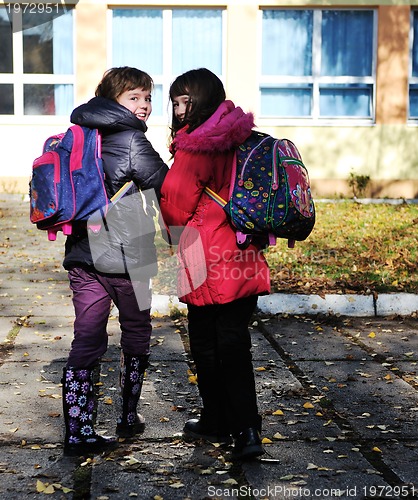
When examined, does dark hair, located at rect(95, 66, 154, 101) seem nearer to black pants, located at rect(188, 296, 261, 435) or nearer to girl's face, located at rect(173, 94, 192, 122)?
girl's face, located at rect(173, 94, 192, 122)

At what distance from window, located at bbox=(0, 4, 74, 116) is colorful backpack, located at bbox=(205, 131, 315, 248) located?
1276cm

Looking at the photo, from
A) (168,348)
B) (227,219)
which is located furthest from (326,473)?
(168,348)

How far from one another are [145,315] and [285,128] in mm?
12049

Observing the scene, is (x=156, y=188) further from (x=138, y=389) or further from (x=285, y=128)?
(x=285, y=128)

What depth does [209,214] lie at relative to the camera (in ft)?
12.1

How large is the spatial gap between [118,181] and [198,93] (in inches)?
21.2

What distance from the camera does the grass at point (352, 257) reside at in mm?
7246

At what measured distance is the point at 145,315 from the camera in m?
3.93

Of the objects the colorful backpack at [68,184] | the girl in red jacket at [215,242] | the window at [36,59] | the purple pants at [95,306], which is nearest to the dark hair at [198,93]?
the girl in red jacket at [215,242]

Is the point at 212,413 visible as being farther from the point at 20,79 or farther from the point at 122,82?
the point at 20,79

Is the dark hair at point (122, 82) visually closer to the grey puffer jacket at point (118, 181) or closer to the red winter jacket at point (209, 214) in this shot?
the grey puffer jacket at point (118, 181)

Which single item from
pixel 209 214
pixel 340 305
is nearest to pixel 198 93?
pixel 209 214

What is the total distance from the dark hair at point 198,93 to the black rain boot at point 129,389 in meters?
1.14

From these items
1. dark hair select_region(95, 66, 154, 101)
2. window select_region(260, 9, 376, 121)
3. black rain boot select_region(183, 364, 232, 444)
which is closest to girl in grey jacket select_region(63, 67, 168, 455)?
dark hair select_region(95, 66, 154, 101)
